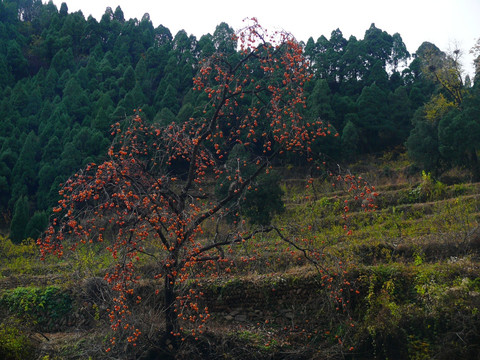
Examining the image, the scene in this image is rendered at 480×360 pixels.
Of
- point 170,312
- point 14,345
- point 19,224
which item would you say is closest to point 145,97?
point 19,224

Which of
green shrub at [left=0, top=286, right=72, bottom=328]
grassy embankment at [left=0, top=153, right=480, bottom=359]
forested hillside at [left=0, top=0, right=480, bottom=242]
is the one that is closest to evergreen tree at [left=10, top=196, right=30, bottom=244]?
forested hillside at [left=0, top=0, right=480, bottom=242]

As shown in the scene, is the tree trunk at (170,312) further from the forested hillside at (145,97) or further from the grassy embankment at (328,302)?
the forested hillside at (145,97)

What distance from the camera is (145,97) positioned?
26.2 metres

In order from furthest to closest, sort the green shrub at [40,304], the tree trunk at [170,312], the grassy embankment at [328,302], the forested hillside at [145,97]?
the forested hillside at [145,97]
the green shrub at [40,304]
the grassy embankment at [328,302]
the tree trunk at [170,312]

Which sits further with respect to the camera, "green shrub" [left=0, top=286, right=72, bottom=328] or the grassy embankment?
"green shrub" [left=0, top=286, right=72, bottom=328]

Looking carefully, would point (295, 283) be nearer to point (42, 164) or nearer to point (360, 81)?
point (42, 164)

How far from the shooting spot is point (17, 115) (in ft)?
86.5

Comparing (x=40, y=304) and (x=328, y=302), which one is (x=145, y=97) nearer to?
(x=40, y=304)

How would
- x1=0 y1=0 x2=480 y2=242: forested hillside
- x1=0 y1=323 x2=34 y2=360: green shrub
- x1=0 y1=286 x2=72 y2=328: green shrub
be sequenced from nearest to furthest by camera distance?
x1=0 y1=323 x2=34 y2=360: green shrub → x1=0 y1=286 x2=72 y2=328: green shrub → x1=0 y1=0 x2=480 y2=242: forested hillside

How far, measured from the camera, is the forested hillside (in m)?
19.4

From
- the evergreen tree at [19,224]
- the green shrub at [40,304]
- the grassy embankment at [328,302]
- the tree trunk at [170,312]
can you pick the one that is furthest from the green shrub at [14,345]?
the evergreen tree at [19,224]

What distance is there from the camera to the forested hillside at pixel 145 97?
19.4 metres

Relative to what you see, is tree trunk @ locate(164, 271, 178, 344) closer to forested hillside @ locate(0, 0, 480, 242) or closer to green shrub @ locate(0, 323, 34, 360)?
green shrub @ locate(0, 323, 34, 360)

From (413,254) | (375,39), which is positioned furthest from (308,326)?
(375,39)
